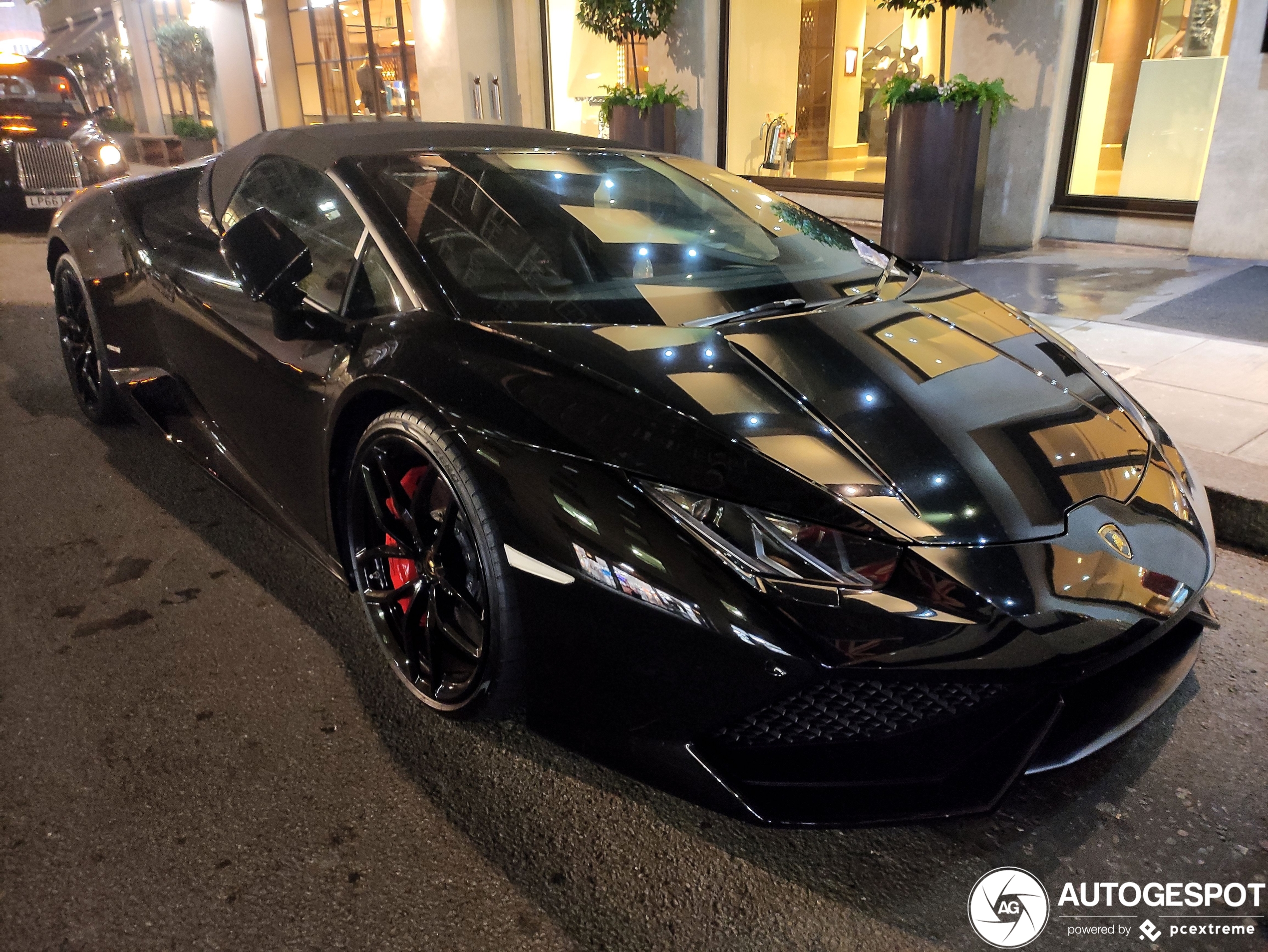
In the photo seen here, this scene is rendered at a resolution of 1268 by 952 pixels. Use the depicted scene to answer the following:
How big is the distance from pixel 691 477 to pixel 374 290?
101 cm

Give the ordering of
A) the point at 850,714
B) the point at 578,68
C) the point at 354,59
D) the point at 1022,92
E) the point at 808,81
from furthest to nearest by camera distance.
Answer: the point at 354,59 → the point at 578,68 → the point at 808,81 → the point at 1022,92 → the point at 850,714

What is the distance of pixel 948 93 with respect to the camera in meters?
7.01

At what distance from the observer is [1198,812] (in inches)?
70.4

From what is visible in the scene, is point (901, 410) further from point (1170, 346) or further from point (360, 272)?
point (1170, 346)

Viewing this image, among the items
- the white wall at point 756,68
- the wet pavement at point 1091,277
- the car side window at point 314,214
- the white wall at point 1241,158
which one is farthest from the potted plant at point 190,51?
the car side window at point 314,214

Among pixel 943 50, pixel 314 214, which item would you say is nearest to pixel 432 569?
pixel 314 214

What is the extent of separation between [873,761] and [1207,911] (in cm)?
63

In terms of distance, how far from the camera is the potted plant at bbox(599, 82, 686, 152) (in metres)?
10.2

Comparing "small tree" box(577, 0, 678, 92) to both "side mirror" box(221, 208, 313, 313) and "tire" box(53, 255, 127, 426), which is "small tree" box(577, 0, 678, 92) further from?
"side mirror" box(221, 208, 313, 313)

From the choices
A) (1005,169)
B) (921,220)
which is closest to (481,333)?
(921,220)

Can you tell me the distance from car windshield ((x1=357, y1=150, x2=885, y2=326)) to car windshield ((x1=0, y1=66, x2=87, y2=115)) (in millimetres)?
10297

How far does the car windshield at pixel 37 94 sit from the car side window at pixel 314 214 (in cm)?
971

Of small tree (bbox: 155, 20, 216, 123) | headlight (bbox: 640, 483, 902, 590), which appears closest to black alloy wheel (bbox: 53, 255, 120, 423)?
headlight (bbox: 640, 483, 902, 590)

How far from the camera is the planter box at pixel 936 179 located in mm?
7078
